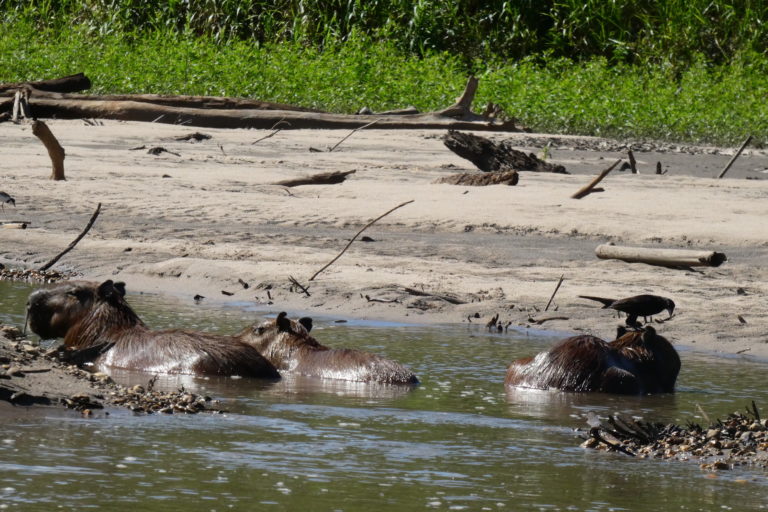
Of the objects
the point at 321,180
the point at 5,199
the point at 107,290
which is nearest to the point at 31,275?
the point at 5,199

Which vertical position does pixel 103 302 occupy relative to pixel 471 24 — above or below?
below

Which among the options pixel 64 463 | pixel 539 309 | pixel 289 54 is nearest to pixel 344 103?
pixel 289 54

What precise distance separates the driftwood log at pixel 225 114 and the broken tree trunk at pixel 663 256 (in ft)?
25.4

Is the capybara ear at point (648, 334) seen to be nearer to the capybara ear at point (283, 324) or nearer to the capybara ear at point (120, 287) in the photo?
the capybara ear at point (283, 324)

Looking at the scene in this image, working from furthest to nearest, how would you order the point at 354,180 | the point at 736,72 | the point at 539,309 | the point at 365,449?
the point at 736,72 → the point at 354,180 → the point at 539,309 → the point at 365,449

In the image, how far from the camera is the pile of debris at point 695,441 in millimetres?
5180

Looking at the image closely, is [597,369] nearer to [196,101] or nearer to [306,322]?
[306,322]

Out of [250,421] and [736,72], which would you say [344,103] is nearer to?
[736,72]

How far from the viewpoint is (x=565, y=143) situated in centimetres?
1728

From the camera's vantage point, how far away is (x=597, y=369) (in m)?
6.85

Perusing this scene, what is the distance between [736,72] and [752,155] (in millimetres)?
4856

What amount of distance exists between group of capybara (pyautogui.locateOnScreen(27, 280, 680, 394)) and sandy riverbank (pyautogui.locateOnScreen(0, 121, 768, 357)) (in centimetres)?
150

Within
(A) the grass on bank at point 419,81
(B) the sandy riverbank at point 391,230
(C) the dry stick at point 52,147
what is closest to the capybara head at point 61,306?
(B) the sandy riverbank at point 391,230

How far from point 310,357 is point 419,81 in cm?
1410
